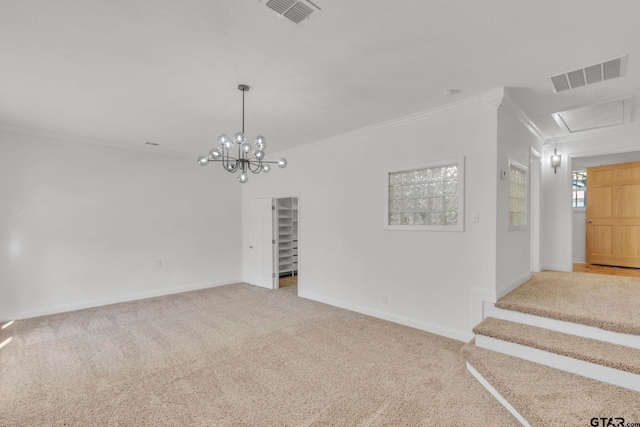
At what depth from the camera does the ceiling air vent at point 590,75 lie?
2.73 meters

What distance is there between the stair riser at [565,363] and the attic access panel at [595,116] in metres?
2.99

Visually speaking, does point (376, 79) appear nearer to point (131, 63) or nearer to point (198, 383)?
point (131, 63)

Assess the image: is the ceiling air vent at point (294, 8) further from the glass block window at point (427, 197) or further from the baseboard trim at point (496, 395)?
the baseboard trim at point (496, 395)

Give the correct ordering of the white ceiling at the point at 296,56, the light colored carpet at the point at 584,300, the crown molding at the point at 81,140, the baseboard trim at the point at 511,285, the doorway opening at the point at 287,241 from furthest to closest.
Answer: the doorway opening at the point at 287,241, the crown molding at the point at 81,140, the baseboard trim at the point at 511,285, the light colored carpet at the point at 584,300, the white ceiling at the point at 296,56

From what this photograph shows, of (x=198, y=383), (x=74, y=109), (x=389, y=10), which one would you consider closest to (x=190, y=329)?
(x=198, y=383)

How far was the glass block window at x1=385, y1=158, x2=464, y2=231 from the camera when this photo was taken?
3.79m

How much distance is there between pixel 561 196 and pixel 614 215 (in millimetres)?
1471

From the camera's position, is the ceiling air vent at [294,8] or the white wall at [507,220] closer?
the ceiling air vent at [294,8]

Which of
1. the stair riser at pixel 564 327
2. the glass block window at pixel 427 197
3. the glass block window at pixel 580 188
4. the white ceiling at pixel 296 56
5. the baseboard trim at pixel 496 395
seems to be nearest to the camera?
the white ceiling at pixel 296 56

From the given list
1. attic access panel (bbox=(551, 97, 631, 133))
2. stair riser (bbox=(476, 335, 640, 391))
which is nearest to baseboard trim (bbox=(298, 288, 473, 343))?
stair riser (bbox=(476, 335, 640, 391))

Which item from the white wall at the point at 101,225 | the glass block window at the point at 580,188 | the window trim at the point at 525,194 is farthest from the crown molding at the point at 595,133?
the white wall at the point at 101,225

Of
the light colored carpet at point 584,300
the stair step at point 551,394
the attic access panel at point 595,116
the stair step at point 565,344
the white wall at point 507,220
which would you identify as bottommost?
the stair step at point 551,394

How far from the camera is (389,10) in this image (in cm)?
203

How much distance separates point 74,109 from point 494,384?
211 inches
